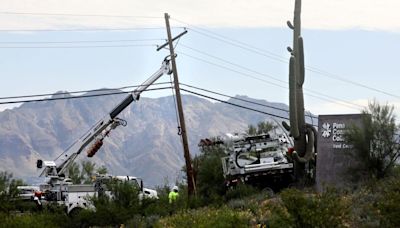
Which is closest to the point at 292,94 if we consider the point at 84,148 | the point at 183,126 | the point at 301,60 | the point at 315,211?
the point at 301,60

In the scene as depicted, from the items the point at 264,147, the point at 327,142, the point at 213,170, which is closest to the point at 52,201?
the point at 213,170

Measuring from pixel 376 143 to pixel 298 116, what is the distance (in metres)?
4.38

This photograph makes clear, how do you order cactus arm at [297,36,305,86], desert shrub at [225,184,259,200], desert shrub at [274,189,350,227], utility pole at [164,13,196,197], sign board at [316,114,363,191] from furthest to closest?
utility pole at [164,13,196,197] → cactus arm at [297,36,305,86] → desert shrub at [225,184,259,200] → sign board at [316,114,363,191] → desert shrub at [274,189,350,227]

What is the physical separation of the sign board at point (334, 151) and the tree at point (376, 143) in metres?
0.33

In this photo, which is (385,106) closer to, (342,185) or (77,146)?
(342,185)

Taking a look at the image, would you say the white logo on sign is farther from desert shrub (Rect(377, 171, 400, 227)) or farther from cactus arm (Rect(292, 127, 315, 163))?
desert shrub (Rect(377, 171, 400, 227))

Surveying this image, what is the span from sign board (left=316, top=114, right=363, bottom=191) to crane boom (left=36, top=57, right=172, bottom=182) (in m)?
12.6

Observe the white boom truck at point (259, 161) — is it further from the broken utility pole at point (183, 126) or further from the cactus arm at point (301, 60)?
the cactus arm at point (301, 60)

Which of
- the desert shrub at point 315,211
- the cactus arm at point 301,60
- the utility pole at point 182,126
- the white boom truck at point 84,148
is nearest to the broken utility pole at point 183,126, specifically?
the utility pole at point 182,126

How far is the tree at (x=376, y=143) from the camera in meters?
33.5

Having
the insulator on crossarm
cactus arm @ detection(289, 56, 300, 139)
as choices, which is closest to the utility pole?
the insulator on crossarm

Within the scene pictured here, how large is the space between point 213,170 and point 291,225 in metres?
24.1

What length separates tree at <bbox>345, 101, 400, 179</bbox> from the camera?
110 feet

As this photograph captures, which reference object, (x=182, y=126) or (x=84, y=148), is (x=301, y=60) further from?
(x=84, y=148)
